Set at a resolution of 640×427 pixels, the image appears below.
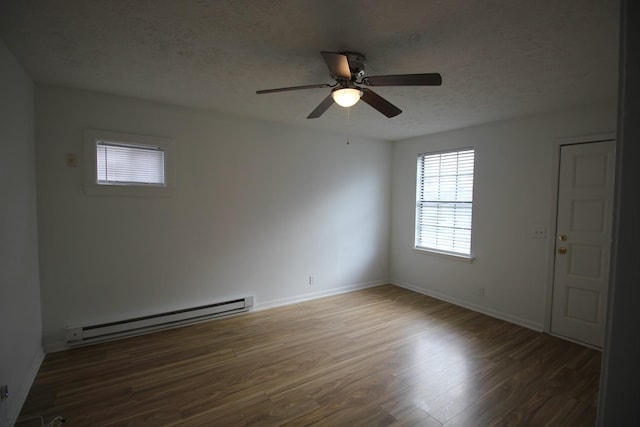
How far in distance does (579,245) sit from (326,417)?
3106 millimetres

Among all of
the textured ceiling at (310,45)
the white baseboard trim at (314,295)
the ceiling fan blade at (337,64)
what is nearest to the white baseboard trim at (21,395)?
the white baseboard trim at (314,295)

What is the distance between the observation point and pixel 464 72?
7.73 feet

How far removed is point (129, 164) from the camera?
124 inches

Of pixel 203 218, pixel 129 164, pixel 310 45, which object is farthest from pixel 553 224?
pixel 129 164

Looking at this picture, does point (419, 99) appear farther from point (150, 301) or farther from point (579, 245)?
point (150, 301)

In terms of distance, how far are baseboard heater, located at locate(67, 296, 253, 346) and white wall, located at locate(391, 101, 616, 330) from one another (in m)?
2.97

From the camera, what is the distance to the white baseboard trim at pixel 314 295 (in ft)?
13.3

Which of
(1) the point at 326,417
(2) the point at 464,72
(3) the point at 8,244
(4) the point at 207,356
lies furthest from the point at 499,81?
(3) the point at 8,244

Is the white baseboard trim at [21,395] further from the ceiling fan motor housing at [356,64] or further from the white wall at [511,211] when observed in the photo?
the white wall at [511,211]

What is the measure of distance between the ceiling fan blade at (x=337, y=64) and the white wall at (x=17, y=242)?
2137mm

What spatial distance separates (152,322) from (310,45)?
3.15m

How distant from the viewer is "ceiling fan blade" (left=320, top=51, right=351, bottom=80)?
5.74ft

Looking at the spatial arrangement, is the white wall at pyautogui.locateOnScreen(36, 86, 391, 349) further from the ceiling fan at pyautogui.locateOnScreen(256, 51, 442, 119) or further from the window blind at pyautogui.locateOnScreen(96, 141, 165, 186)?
the ceiling fan at pyautogui.locateOnScreen(256, 51, 442, 119)

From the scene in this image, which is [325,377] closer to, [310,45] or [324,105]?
[324,105]
